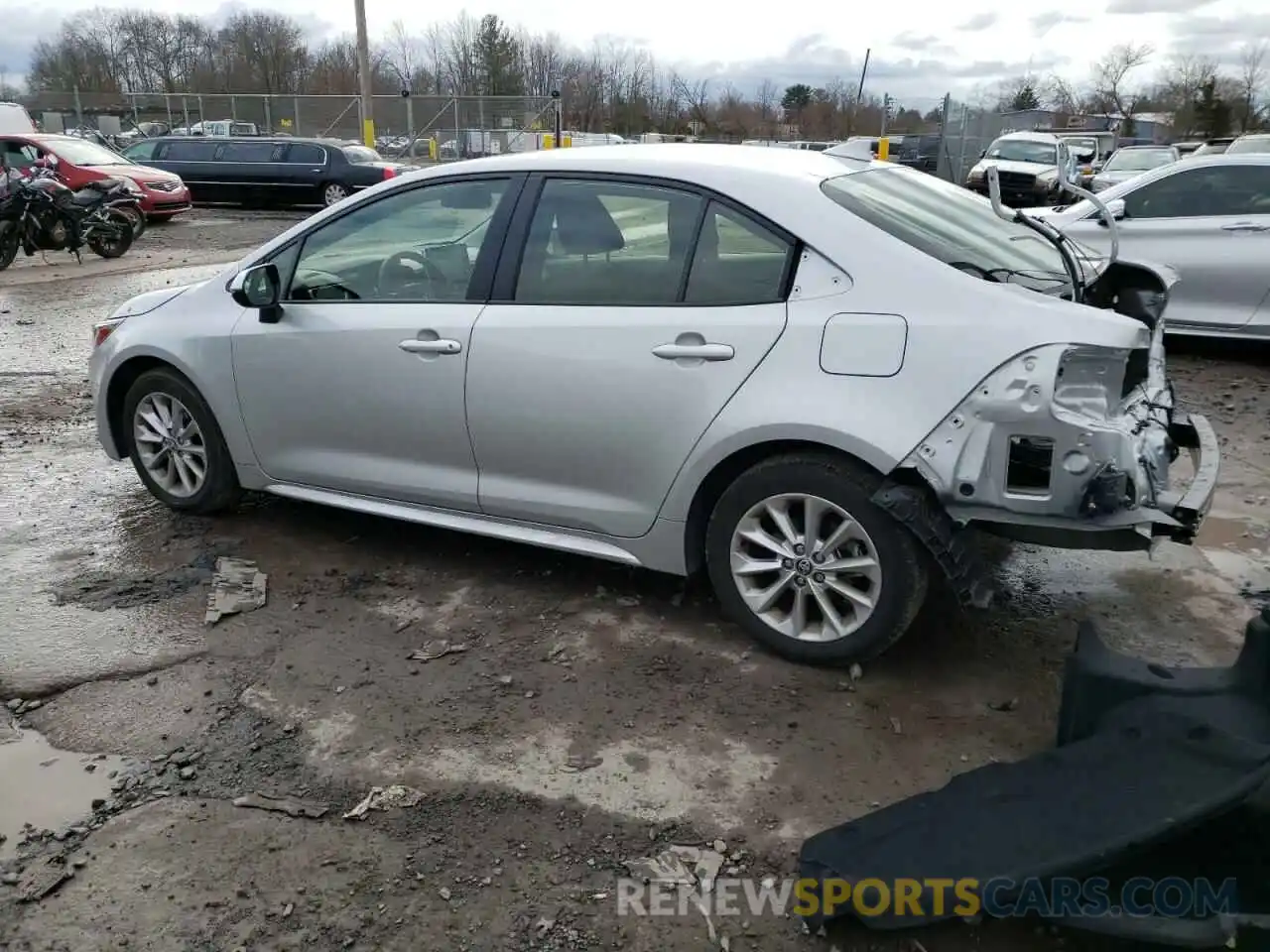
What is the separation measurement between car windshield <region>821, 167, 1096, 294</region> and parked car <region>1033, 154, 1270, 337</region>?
174 inches

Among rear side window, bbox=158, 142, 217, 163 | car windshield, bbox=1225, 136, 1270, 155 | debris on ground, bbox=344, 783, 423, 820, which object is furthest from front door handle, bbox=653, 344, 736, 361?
rear side window, bbox=158, 142, 217, 163

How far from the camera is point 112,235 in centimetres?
1488

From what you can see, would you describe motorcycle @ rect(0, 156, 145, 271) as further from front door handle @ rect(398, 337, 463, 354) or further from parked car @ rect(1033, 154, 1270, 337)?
parked car @ rect(1033, 154, 1270, 337)

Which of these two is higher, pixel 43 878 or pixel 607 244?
pixel 607 244

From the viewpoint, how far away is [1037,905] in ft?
7.36

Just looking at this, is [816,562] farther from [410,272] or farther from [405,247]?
[405,247]

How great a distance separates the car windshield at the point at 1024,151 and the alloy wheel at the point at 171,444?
73.2 feet

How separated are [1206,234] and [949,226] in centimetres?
560

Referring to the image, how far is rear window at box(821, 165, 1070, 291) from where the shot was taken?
3494 millimetres

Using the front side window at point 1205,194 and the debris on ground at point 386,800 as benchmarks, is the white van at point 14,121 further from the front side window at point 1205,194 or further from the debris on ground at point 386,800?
the debris on ground at point 386,800

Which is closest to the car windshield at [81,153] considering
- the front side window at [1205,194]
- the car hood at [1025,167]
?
the front side window at [1205,194]

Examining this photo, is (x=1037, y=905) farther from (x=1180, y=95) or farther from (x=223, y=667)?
(x=1180, y=95)

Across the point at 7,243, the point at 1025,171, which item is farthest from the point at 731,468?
the point at 1025,171

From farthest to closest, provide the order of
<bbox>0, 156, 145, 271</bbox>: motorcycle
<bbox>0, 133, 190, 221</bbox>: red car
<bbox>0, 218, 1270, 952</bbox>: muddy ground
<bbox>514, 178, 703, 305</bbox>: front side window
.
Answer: <bbox>0, 133, 190, 221</bbox>: red car → <bbox>0, 156, 145, 271</bbox>: motorcycle → <bbox>514, 178, 703, 305</bbox>: front side window → <bbox>0, 218, 1270, 952</bbox>: muddy ground
